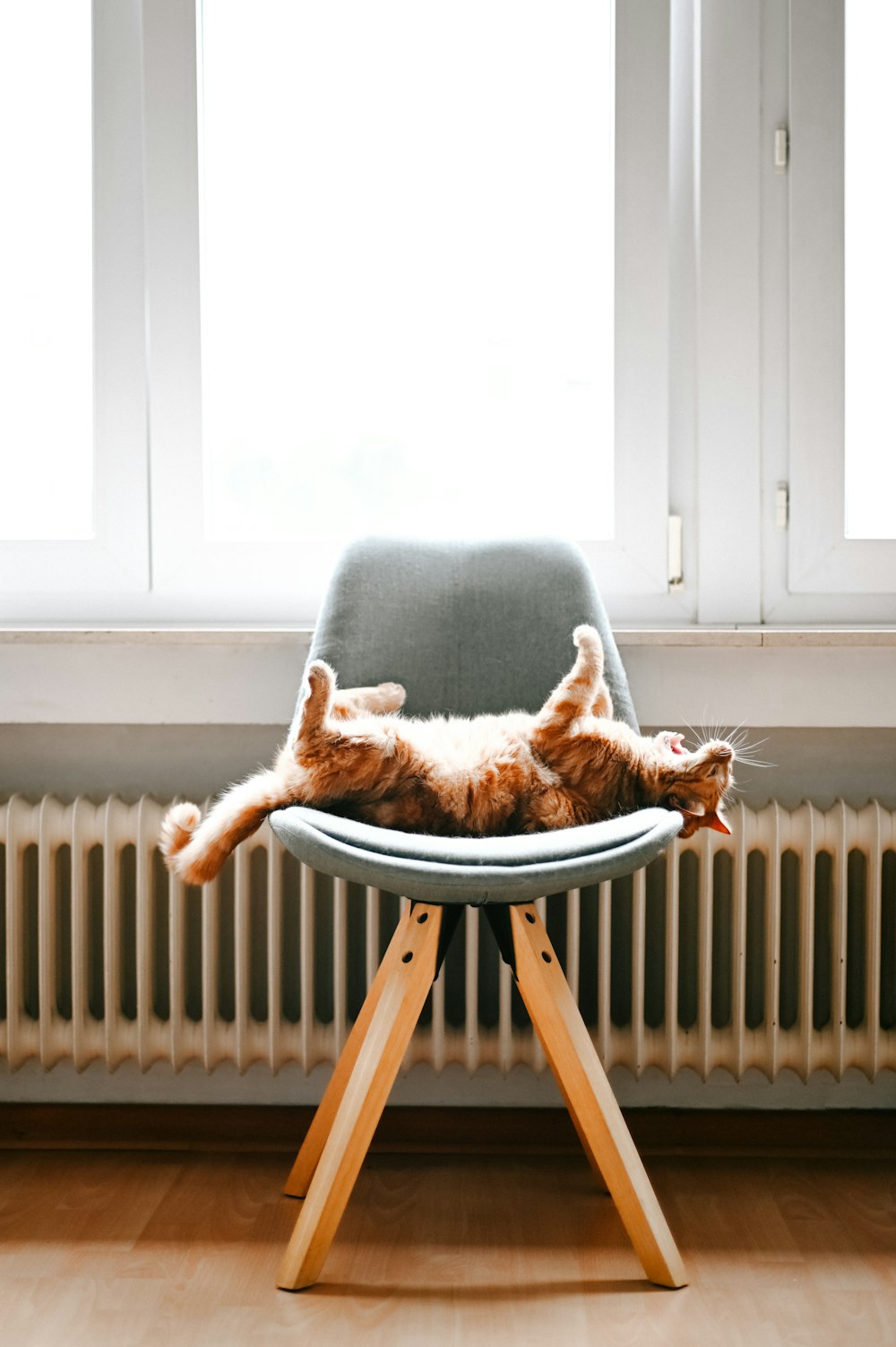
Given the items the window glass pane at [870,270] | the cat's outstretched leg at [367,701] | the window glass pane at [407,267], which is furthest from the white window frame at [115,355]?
the window glass pane at [870,270]

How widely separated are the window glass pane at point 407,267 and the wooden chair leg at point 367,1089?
794 mm

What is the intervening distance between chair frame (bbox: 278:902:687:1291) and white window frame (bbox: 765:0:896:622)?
827 mm

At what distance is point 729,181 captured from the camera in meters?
1.75

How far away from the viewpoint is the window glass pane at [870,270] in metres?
1.78

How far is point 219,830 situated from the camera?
1.28 metres

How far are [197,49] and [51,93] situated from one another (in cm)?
27

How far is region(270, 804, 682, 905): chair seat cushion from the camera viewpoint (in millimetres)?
1097

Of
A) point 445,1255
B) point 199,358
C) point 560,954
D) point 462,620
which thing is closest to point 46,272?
point 199,358

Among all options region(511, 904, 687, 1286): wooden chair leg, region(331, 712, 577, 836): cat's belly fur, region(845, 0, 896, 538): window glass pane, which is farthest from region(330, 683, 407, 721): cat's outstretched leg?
region(845, 0, 896, 538): window glass pane

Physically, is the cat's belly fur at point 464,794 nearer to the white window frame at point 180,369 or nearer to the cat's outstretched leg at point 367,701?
the cat's outstretched leg at point 367,701

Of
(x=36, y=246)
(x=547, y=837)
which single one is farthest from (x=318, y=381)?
(x=547, y=837)

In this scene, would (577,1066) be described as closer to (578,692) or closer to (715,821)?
(715,821)

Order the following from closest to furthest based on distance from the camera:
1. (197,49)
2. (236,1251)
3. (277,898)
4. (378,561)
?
(236,1251), (378,561), (277,898), (197,49)

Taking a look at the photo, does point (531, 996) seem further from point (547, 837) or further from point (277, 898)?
point (277, 898)
